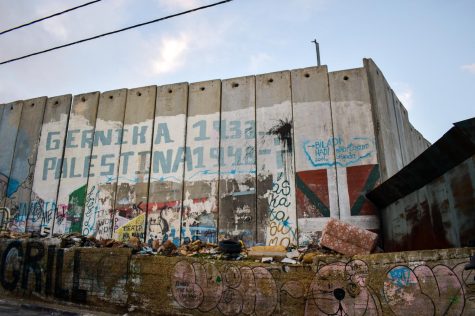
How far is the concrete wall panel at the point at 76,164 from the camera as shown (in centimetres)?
1152

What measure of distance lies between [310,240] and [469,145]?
198 inches

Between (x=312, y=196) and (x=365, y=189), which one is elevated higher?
(x=365, y=189)

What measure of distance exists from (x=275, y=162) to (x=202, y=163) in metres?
2.22

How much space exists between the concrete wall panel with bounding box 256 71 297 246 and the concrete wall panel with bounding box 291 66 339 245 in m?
0.20

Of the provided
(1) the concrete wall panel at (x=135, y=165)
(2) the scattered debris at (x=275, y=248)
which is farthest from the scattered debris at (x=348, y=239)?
(1) the concrete wall panel at (x=135, y=165)

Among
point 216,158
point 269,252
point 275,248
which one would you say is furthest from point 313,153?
point 269,252

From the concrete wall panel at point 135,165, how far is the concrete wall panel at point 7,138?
15.0 feet

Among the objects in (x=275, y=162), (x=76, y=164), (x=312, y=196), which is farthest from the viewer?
(x=76, y=164)

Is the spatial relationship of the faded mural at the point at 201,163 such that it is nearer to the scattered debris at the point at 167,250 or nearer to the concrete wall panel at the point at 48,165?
the concrete wall panel at the point at 48,165

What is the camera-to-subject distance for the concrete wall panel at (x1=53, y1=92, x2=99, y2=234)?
11523mm

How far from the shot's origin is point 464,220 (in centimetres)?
565

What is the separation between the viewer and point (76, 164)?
1198cm

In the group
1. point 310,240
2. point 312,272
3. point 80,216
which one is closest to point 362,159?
point 310,240

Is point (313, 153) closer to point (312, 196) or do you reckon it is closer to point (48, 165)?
point (312, 196)
